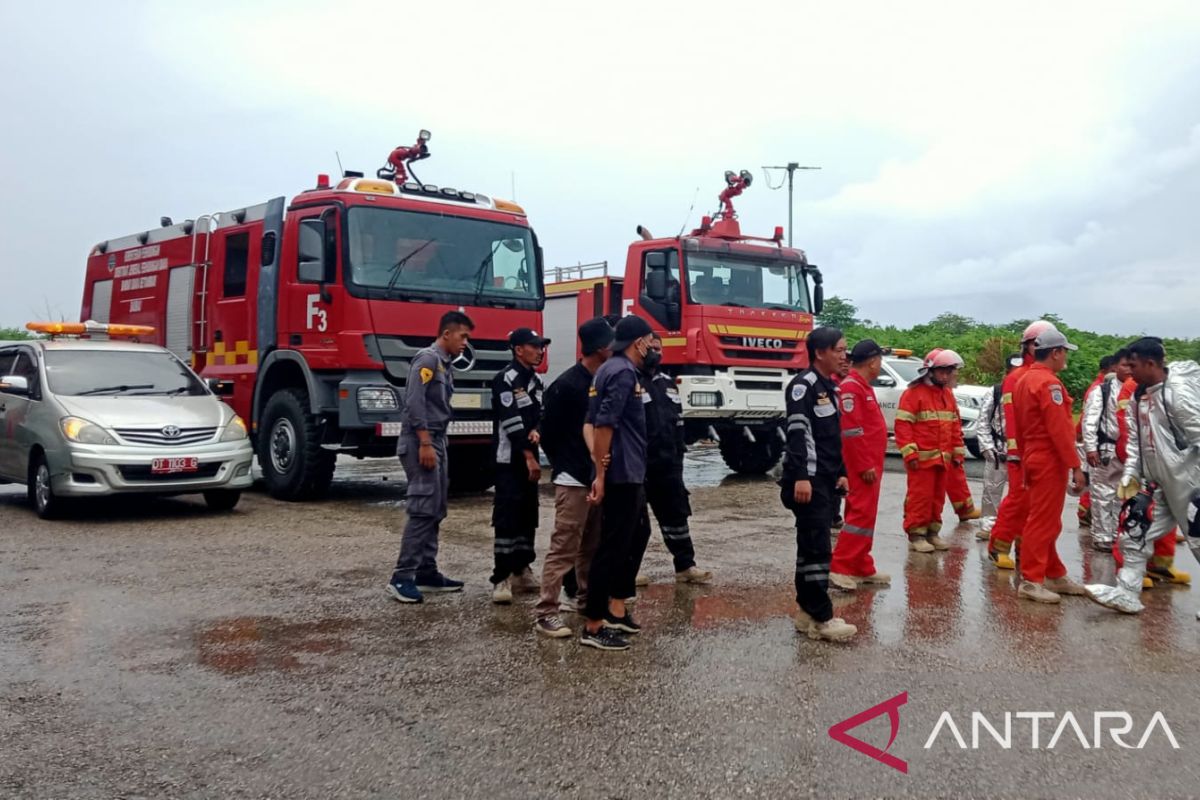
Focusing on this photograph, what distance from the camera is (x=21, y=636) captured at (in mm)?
5328

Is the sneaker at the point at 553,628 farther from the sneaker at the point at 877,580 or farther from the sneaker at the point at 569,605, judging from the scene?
the sneaker at the point at 877,580

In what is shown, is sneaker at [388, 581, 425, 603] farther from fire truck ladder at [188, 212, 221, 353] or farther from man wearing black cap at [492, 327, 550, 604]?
fire truck ladder at [188, 212, 221, 353]

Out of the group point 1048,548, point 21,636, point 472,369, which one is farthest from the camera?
point 472,369

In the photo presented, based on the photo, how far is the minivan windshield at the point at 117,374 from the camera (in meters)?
9.56

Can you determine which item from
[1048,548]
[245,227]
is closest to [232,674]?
[1048,548]

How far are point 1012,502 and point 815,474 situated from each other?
233 cm

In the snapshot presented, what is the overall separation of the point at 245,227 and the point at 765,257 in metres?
6.35

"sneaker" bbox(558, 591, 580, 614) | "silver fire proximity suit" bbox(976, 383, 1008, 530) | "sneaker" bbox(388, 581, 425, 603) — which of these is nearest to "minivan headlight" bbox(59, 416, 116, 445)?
"sneaker" bbox(388, 581, 425, 603)

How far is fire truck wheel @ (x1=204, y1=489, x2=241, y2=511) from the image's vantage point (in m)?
9.83

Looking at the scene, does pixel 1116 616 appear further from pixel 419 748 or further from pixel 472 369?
pixel 472 369

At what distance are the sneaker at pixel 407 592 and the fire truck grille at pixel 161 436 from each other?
404 centimetres

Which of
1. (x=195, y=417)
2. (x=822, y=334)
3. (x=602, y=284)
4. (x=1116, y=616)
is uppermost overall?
(x=602, y=284)

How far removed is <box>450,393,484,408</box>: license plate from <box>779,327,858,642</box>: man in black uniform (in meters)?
5.32

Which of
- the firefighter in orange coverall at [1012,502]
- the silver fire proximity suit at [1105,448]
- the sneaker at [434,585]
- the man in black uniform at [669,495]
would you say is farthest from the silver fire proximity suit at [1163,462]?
the sneaker at [434,585]
